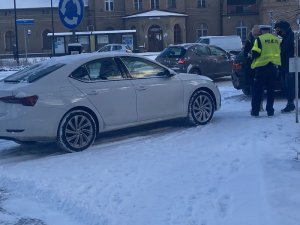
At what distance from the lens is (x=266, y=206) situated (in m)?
5.89

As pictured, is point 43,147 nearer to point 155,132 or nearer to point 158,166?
point 155,132

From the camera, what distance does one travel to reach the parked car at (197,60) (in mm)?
20750

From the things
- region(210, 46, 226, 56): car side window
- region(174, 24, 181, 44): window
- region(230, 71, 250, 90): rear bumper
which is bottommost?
region(230, 71, 250, 90): rear bumper

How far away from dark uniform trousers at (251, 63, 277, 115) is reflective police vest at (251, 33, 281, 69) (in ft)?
0.35

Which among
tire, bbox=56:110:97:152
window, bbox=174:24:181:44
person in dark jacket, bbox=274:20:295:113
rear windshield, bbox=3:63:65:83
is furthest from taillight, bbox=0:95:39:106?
window, bbox=174:24:181:44

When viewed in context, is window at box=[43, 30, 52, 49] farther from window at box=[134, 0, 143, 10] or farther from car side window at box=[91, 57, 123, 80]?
car side window at box=[91, 57, 123, 80]

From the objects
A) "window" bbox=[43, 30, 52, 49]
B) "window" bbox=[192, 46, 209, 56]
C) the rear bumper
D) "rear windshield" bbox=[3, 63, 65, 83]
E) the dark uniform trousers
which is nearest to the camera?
"rear windshield" bbox=[3, 63, 65, 83]

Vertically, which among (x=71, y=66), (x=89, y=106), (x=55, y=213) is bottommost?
(x=55, y=213)

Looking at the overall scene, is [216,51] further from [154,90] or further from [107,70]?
[107,70]

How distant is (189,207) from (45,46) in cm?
6904

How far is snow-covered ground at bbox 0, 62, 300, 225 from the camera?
5957mm

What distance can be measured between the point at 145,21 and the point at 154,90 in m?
57.3

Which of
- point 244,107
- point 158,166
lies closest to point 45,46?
point 244,107

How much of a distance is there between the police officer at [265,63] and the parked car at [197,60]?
8.97 meters
